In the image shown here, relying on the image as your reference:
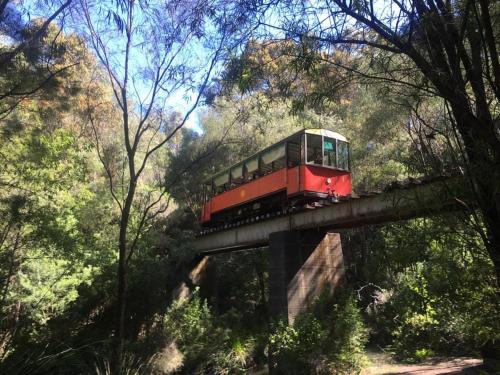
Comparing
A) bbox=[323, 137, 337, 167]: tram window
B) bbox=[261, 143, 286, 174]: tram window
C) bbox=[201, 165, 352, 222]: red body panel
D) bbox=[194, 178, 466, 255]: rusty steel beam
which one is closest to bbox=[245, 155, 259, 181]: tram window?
bbox=[201, 165, 352, 222]: red body panel

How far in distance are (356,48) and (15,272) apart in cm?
1113

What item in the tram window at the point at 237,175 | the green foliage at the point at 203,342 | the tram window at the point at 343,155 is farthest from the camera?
the tram window at the point at 237,175

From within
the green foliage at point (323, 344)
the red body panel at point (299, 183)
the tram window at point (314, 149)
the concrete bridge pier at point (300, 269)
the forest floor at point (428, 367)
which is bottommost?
the forest floor at point (428, 367)

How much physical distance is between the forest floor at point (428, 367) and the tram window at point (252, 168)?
25.1 feet

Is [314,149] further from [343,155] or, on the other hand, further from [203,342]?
[203,342]

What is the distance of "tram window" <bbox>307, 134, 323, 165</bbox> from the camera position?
1354cm

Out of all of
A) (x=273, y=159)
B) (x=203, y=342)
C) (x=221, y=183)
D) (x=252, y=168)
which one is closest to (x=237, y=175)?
(x=252, y=168)

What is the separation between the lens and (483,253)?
3.04 meters

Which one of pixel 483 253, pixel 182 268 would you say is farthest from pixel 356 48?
pixel 182 268

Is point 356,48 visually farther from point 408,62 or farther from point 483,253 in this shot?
point 483,253

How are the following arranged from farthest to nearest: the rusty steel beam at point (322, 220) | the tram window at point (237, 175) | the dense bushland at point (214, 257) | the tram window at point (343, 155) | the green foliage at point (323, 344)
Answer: the tram window at point (237, 175) < the tram window at point (343, 155) < the rusty steel beam at point (322, 220) < the green foliage at point (323, 344) < the dense bushland at point (214, 257)

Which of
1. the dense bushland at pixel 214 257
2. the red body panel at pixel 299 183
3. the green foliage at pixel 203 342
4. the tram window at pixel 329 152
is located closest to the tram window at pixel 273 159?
the red body panel at pixel 299 183

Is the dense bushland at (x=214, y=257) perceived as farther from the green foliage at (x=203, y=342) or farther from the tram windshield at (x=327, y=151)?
the tram windshield at (x=327, y=151)

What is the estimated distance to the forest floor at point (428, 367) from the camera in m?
9.68
